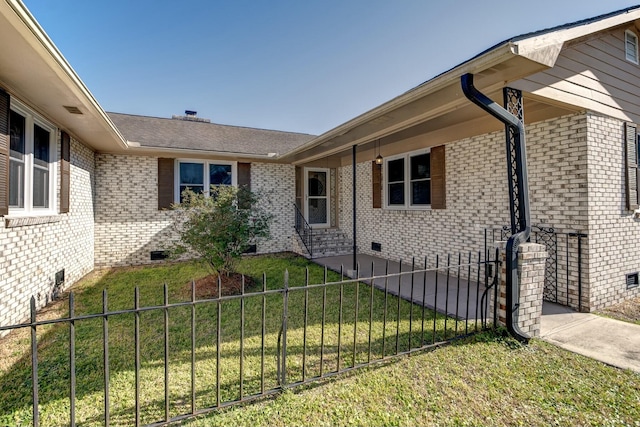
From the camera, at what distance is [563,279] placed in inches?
177

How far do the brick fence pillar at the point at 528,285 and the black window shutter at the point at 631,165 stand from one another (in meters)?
3.06

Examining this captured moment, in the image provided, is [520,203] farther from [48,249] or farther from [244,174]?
[244,174]

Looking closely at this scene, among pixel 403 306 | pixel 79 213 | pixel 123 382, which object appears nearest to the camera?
pixel 123 382

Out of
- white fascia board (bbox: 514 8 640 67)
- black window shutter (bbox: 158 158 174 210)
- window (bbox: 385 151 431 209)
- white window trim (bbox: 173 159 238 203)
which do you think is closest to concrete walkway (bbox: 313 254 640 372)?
white fascia board (bbox: 514 8 640 67)

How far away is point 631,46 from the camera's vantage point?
201 inches

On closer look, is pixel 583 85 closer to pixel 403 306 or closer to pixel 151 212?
pixel 403 306

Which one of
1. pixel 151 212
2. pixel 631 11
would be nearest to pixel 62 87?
pixel 151 212

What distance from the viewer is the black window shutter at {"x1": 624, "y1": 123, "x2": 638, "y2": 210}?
473cm

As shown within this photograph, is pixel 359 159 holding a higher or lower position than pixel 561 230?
higher

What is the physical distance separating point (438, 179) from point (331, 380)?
17.7 feet

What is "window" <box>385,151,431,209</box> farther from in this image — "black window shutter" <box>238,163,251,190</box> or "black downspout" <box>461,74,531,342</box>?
"black window shutter" <box>238,163,251,190</box>

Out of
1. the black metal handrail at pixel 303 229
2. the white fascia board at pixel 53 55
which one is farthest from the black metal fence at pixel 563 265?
the white fascia board at pixel 53 55

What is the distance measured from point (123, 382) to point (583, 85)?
23.3 ft

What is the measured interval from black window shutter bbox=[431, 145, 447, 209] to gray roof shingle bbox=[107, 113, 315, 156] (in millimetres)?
5218
